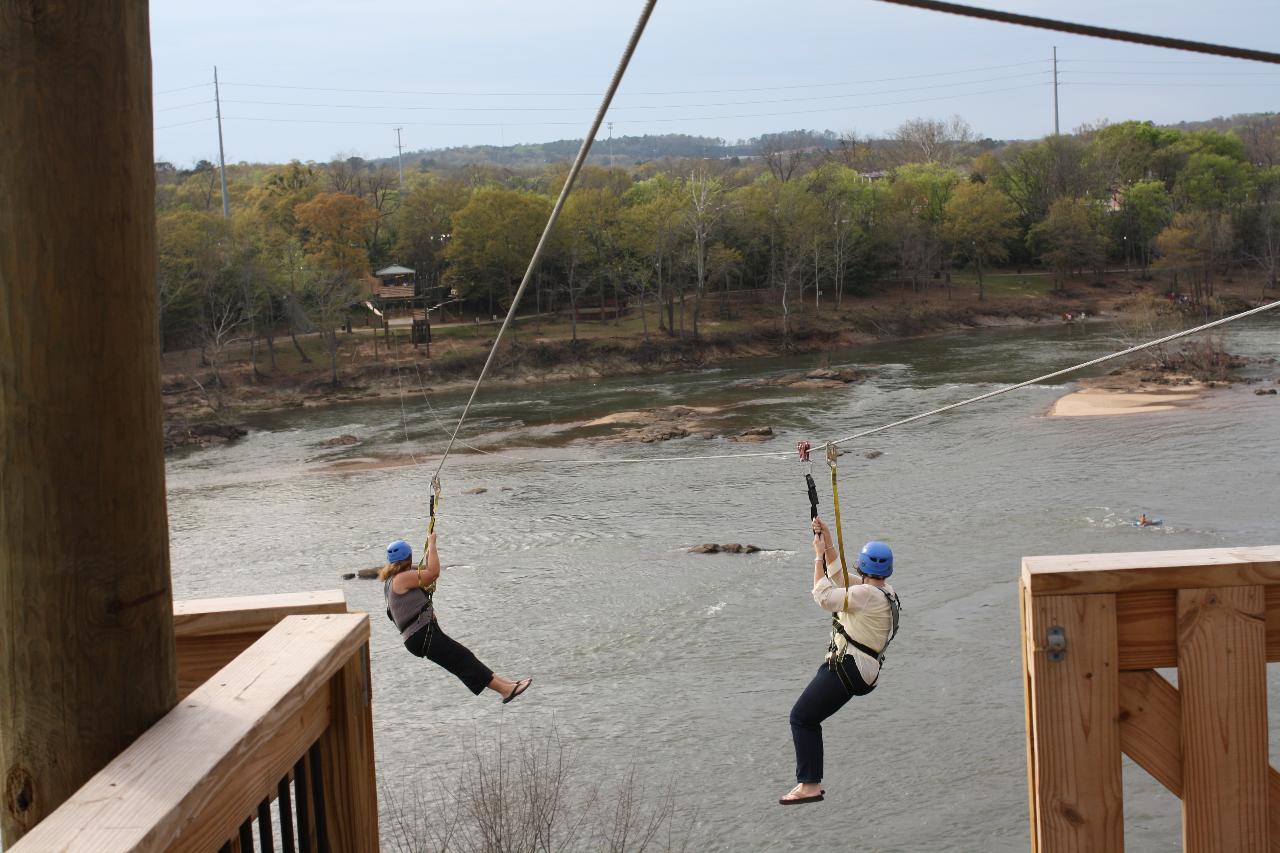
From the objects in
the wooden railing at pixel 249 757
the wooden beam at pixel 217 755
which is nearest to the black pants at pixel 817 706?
the wooden railing at pixel 249 757

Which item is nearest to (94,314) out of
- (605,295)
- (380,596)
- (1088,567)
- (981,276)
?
(1088,567)

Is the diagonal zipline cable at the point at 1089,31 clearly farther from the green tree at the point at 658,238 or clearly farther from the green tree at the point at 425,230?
the green tree at the point at 425,230

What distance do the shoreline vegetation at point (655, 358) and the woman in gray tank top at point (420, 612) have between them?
1212 inches

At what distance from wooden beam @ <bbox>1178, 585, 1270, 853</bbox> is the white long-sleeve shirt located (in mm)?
4740

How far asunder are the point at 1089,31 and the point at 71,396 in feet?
7.99

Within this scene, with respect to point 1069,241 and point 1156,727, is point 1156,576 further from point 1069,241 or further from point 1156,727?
point 1069,241

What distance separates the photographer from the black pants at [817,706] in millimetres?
7477

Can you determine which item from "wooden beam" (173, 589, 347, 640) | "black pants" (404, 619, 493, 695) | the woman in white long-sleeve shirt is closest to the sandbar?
"black pants" (404, 619, 493, 695)

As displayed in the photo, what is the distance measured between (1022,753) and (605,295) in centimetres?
5528

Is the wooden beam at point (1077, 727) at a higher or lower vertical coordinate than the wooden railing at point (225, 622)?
lower

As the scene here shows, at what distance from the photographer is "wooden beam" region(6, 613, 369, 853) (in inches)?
60.1

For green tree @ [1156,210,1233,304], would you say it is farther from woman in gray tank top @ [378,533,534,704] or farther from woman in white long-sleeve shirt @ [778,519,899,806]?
woman in white long-sleeve shirt @ [778,519,899,806]

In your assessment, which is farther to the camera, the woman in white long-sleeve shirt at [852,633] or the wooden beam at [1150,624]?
the woman in white long-sleeve shirt at [852,633]

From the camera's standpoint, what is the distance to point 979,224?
262ft
